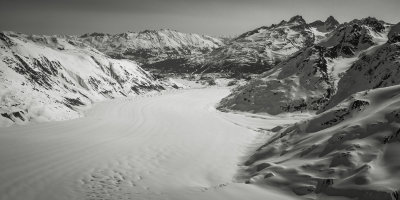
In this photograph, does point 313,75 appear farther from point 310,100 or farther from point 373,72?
Answer: point 373,72

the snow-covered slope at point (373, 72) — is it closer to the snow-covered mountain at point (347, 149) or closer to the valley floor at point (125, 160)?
the snow-covered mountain at point (347, 149)

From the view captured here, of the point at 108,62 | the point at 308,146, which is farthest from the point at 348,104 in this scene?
the point at 108,62

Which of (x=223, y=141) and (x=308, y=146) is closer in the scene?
(x=308, y=146)


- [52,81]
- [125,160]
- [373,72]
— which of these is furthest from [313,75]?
[52,81]

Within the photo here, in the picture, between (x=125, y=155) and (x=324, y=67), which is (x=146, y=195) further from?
(x=324, y=67)

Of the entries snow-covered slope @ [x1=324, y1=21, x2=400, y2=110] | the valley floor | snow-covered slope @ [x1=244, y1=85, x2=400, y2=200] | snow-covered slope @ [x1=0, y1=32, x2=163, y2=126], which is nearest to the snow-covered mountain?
snow-covered slope @ [x1=244, y1=85, x2=400, y2=200]
